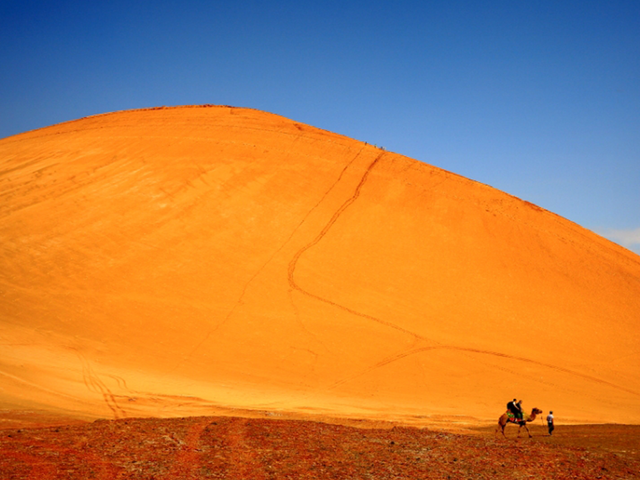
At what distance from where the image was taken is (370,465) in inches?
352

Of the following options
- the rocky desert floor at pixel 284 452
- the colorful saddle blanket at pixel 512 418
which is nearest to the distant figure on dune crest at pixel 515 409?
the colorful saddle blanket at pixel 512 418

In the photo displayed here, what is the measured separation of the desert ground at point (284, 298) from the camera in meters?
13.4

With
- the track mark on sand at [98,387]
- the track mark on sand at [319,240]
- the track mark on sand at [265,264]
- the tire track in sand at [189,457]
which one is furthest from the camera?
the track mark on sand at [319,240]

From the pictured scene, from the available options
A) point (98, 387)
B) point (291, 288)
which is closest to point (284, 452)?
point (98, 387)

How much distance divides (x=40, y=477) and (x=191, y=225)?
17.4m

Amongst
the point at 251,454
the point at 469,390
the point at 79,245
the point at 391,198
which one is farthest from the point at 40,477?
the point at 391,198

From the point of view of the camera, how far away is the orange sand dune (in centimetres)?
1541

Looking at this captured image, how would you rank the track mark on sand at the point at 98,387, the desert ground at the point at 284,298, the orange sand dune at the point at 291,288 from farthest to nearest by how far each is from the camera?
1. the orange sand dune at the point at 291,288
2. the desert ground at the point at 284,298
3. the track mark on sand at the point at 98,387

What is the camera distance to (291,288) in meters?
20.8

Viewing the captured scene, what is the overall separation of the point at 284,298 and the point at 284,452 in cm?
1094

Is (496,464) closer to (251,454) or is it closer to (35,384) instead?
(251,454)

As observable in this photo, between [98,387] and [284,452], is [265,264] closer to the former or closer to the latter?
[98,387]

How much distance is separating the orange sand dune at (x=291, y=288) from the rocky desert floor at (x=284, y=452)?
7.74 feet

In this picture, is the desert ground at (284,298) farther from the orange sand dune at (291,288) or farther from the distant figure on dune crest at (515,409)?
the distant figure on dune crest at (515,409)
